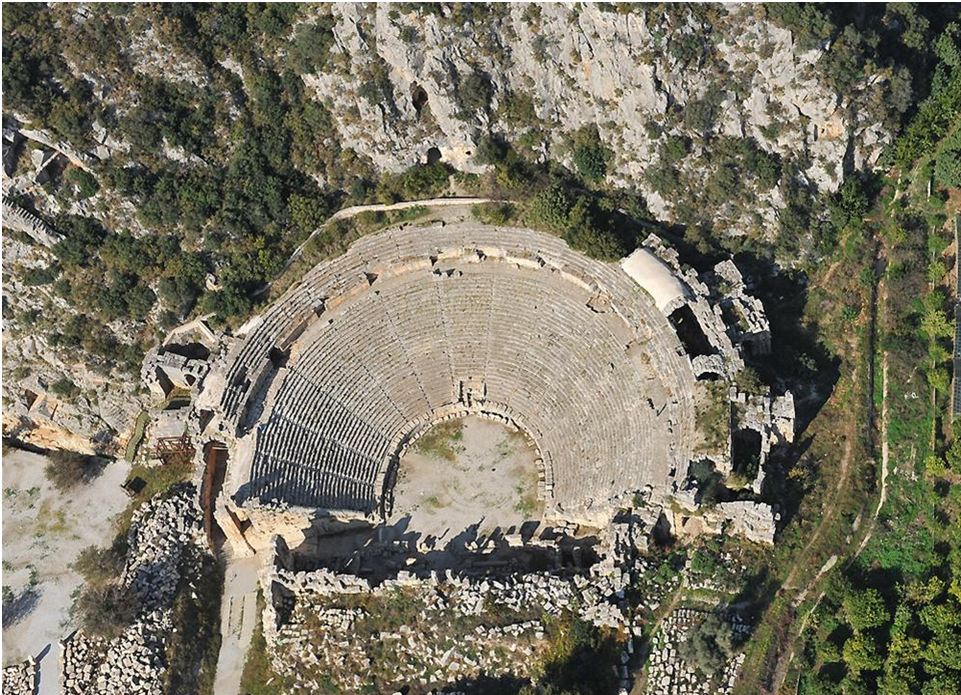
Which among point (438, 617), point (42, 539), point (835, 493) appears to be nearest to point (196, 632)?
point (42, 539)

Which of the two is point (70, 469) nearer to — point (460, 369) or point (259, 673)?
point (259, 673)

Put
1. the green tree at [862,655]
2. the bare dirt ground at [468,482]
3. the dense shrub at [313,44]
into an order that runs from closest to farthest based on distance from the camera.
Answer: the green tree at [862,655], the bare dirt ground at [468,482], the dense shrub at [313,44]

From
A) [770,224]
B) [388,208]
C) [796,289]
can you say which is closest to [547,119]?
[388,208]

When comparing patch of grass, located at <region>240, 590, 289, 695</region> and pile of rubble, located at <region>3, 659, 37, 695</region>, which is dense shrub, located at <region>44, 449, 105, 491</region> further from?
patch of grass, located at <region>240, 590, 289, 695</region>

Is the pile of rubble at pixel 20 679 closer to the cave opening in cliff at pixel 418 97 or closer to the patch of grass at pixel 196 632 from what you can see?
the patch of grass at pixel 196 632

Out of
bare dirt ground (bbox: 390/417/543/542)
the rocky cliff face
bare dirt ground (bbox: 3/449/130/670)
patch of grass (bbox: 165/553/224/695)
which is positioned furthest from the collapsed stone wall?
the rocky cliff face

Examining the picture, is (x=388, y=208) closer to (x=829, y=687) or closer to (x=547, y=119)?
(x=547, y=119)

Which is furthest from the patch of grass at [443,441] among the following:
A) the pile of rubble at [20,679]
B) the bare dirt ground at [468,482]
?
the pile of rubble at [20,679]
